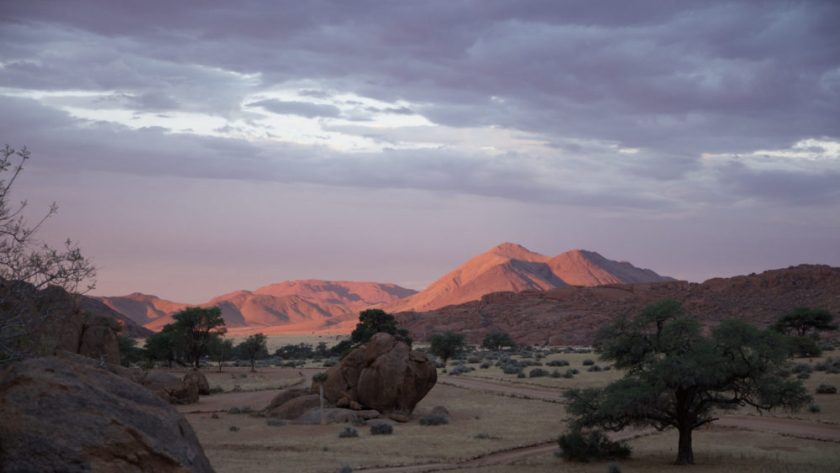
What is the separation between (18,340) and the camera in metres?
10.4

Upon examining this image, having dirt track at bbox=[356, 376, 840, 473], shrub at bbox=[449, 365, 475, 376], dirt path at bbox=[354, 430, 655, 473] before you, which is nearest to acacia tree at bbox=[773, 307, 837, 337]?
shrub at bbox=[449, 365, 475, 376]

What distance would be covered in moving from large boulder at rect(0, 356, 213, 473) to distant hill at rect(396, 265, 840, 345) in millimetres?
86926

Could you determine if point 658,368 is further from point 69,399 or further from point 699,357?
point 69,399

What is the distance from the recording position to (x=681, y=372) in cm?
2012

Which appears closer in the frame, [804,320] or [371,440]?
[371,440]

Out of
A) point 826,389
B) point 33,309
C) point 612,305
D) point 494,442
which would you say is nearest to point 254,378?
point 494,442

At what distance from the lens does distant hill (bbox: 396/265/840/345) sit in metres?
98.6

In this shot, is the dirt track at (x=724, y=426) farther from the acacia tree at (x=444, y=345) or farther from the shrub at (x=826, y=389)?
the acacia tree at (x=444, y=345)

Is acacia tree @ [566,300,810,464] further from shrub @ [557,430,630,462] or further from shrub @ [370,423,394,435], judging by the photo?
shrub @ [370,423,394,435]

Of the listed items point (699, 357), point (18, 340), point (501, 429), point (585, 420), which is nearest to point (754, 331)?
point (699, 357)

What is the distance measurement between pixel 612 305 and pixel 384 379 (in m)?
83.5

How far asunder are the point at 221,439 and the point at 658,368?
17.6 metres

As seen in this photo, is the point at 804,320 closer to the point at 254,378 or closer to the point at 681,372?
the point at 254,378

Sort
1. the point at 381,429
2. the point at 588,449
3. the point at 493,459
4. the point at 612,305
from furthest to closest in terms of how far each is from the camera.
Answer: the point at 612,305, the point at 381,429, the point at 493,459, the point at 588,449
